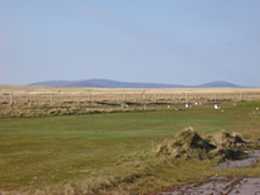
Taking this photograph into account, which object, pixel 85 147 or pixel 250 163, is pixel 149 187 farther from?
pixel 85 147

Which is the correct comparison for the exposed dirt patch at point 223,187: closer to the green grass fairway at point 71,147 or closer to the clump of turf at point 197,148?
Result: the green grass fairway at point 71,147

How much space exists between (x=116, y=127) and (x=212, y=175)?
18.2m

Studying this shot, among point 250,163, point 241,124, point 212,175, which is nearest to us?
point 212,175

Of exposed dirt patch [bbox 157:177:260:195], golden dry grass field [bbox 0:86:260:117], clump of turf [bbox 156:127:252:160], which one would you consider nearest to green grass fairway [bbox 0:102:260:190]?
clump of turf [bbox 156:127:252:160]

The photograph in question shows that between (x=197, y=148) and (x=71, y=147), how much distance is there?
5275 mm

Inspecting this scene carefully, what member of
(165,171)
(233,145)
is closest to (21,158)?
(165,171)

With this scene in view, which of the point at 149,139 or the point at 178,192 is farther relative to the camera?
the point at 149,139

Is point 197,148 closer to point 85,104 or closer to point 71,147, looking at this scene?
point 71,147

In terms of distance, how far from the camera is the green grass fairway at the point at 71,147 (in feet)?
58.4

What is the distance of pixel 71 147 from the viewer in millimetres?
25203

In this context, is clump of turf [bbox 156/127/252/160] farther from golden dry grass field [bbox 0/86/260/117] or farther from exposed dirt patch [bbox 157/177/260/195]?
golden dry grass field [bbox 0/86/260/117]

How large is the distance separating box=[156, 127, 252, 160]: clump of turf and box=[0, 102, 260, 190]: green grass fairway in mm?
1061

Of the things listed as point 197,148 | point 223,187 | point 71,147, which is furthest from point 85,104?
point 223,187

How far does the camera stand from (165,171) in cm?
1911
